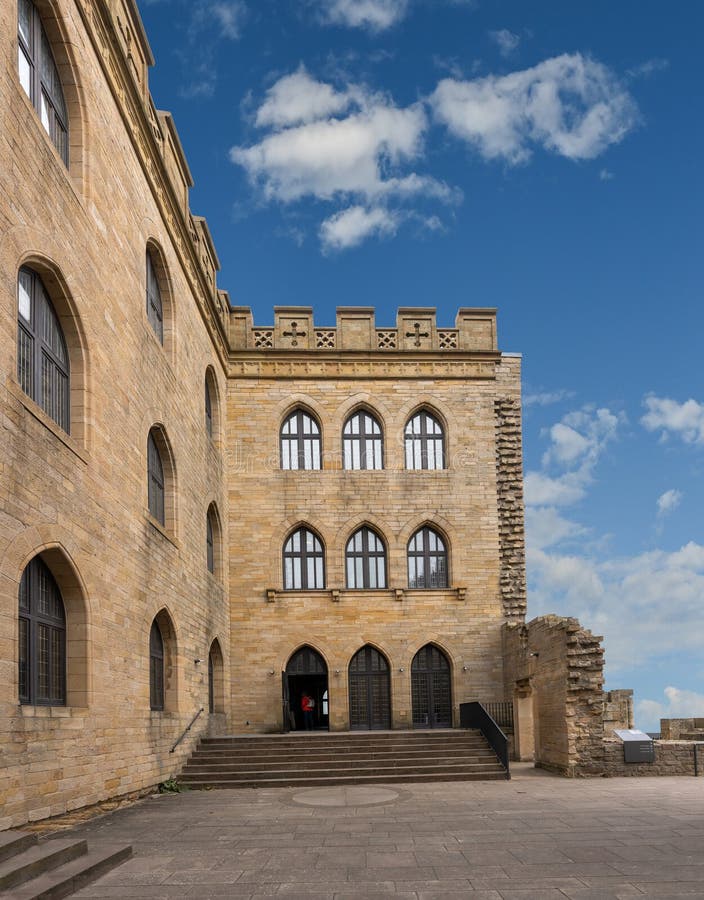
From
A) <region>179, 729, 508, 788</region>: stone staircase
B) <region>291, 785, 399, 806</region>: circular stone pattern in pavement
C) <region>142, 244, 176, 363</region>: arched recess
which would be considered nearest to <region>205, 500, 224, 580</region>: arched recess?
<region>179, 729, 508, 788</region>: stone staircase

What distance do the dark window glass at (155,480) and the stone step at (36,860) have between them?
8.21m

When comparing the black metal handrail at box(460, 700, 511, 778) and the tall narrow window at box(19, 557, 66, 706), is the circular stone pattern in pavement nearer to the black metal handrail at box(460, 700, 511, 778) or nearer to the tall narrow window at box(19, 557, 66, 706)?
the black metal handrail at box(460, 700, 511, 778)

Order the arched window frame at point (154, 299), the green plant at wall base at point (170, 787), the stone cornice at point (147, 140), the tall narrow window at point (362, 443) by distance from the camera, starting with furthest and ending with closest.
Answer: the tall narrow window at point (362, 443) → the arched window frame at point (154, 299) → the green plant at wall base at point (170, 787) → the stone cornice at point (147, 140)

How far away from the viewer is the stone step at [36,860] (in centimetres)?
687

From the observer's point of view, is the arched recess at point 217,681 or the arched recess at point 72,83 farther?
the arched recess at point 217,681

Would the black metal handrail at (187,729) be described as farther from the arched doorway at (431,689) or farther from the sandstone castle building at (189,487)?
the arched doorway at (431,689)

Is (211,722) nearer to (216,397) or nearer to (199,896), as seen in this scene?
(216,397)

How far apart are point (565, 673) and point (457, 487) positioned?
834 centimetres

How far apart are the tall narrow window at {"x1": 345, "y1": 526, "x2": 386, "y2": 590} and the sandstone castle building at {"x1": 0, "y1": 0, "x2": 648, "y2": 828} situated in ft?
0.19

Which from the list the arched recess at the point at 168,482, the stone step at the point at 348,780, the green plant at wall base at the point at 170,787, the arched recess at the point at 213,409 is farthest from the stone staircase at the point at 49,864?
the arched recess at the point at 213,409

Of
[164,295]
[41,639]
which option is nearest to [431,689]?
[164,295]

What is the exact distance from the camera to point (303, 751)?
18.4 m

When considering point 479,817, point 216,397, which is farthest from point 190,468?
point 479,817

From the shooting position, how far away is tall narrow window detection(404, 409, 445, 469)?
25203 millimetres
